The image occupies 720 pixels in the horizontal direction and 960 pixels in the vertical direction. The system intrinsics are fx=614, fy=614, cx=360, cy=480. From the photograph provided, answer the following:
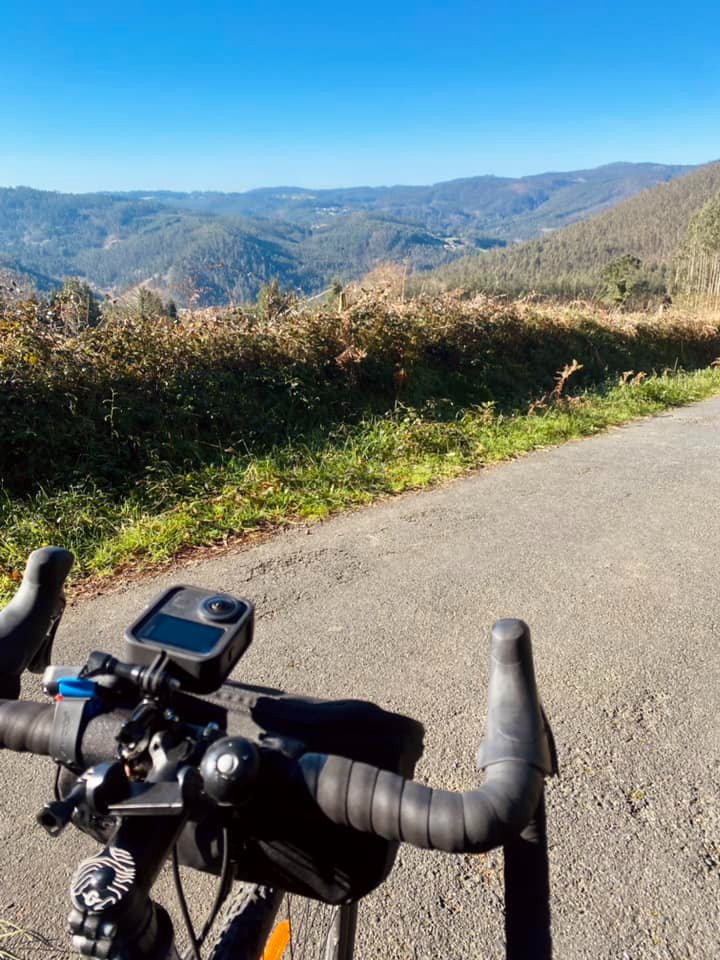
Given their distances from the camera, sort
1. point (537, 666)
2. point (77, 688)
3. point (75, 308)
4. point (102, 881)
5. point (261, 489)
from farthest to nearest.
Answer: point (75, 308) < point (261, 489) < point (537, 666) < point (77, 688) < point (102, 881)

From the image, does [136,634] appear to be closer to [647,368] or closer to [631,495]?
[631,495]

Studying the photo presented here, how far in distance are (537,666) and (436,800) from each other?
236 cm

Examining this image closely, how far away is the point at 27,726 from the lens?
944mm

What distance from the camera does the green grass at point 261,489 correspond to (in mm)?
4188

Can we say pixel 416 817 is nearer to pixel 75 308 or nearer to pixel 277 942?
pixel 277 942

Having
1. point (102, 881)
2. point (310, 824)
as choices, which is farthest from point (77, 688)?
point (310, 824)

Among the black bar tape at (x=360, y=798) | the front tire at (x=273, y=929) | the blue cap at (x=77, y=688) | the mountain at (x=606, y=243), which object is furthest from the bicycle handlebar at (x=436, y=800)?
the mountain at (x=606, y=243)

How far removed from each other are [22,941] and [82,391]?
455cm

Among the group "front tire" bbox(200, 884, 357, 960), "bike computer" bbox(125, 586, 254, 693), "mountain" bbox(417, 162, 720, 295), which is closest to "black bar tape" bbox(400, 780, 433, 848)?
"bike computer" bbox(125, 586, 254, 693)

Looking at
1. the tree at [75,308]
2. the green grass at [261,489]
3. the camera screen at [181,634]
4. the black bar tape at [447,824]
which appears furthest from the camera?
the tree at [75,308]

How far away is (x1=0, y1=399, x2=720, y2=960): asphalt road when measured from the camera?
1841 mm

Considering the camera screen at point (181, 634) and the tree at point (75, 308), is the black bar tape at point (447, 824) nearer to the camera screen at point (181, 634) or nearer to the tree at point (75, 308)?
Answer: the camera screen at point (181, 634)

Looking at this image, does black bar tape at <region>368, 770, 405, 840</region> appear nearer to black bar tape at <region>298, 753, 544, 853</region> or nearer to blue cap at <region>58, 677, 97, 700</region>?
black bar tape at <region>298, 753, 544, 853</region>

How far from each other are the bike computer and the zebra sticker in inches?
9.1
